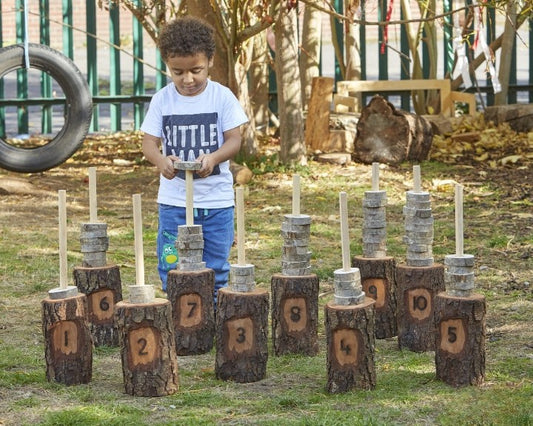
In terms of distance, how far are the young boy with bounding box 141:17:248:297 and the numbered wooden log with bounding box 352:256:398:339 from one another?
1.84ft

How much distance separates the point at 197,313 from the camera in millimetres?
3713

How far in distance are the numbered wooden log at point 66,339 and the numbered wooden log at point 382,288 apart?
42.9 inches

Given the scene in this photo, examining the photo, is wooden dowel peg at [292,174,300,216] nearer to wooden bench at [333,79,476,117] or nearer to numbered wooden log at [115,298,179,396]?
numbered wooden log at [115,298,179,396]

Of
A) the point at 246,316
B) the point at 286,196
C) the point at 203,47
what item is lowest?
the point at 246,316

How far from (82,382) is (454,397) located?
1.15 meters

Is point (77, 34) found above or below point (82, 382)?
above

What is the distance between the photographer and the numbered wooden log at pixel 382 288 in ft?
12.8

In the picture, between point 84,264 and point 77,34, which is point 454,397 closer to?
point 84,264

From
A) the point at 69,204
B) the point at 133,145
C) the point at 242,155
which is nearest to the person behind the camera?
the point at 69,204

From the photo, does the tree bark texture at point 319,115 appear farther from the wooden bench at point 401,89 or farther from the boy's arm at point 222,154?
the boy's arm at point 222,154

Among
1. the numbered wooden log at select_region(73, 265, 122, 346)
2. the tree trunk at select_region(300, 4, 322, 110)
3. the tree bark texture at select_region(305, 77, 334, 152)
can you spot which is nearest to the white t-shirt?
the numbered wooden log at select_region(73, 265, 122, 346)

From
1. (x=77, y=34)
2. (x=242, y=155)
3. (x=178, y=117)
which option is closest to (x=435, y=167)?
(x=242, y=155)

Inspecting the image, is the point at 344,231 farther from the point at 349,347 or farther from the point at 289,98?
the point at 289,98

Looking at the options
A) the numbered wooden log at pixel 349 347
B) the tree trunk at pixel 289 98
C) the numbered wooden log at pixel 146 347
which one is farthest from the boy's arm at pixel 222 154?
the tree trunk at pixel 289 98
